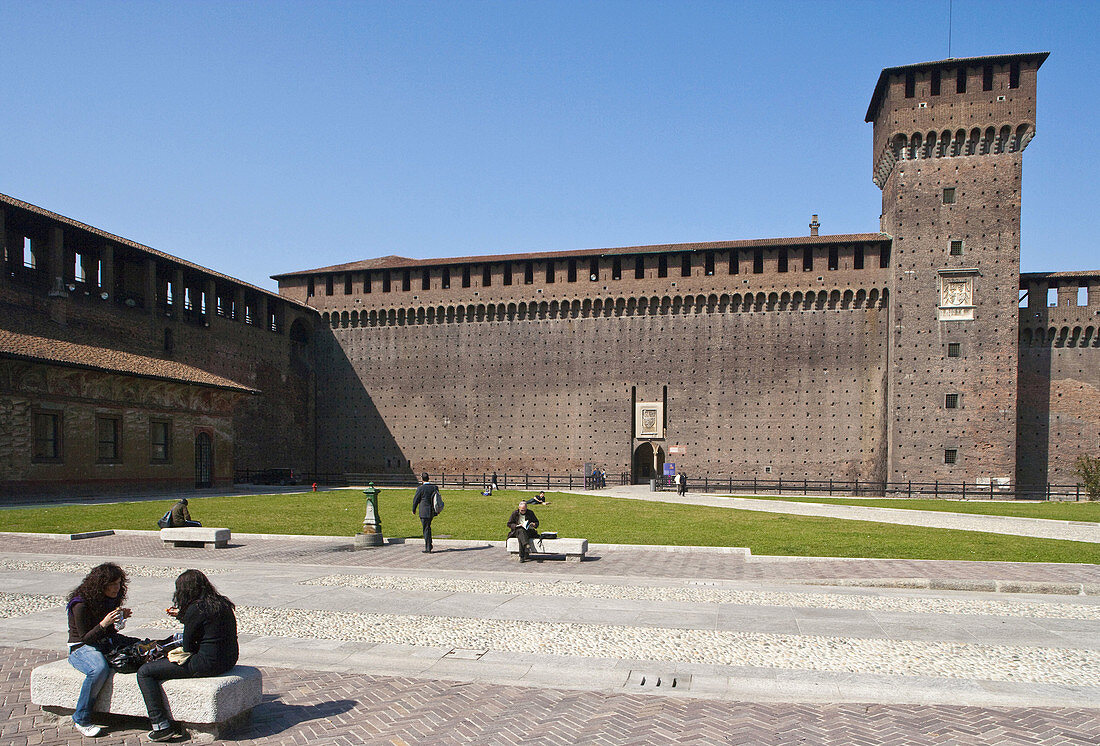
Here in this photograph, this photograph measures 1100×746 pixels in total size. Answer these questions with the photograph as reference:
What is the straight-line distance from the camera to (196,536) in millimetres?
12359

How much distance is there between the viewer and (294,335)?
131 ft

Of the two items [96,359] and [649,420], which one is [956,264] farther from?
[96,359]

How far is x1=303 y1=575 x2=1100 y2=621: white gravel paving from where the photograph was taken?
7980 mm

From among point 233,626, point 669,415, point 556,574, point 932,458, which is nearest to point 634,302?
point 669,415

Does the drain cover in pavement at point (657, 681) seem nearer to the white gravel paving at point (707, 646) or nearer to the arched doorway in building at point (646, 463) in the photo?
the white gravel paving at point (707, 646)

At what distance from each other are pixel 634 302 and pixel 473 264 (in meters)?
8.19

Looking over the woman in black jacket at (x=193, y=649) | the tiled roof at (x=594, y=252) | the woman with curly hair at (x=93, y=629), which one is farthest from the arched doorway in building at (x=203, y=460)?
the woman in black jacket at (x=193, y=649)

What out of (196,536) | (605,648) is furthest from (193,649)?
(196,536)

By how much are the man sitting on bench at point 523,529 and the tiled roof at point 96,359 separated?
16130mm

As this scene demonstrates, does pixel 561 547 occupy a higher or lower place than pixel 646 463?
higher

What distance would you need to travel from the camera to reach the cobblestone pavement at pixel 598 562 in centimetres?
991

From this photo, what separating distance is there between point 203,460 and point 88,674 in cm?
2608

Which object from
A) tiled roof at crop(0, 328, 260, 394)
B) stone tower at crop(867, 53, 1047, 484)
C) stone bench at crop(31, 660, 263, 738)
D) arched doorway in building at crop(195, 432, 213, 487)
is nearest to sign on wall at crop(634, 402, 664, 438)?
stone tower at crop(867, 53, 1047, 484)

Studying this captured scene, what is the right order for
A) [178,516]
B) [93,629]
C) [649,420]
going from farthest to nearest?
[649,420]
[178,516]
[93,629]
